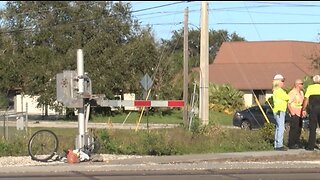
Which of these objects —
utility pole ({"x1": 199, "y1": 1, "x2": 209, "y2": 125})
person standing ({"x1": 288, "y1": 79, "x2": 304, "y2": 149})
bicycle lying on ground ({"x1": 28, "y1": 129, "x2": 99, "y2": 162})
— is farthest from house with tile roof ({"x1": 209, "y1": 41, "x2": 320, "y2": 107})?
bicycle lying on ground ({"x1": 28, "y1": 129, "x2": 99, "y2": 162})

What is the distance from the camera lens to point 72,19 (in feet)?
150

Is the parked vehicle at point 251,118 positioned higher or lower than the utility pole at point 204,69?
lower

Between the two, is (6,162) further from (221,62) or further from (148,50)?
(221,62)

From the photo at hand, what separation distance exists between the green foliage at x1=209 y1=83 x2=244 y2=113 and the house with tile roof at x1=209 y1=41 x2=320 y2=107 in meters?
5.28

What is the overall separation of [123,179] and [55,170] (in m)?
1.96

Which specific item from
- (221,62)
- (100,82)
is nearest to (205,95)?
(100,82)

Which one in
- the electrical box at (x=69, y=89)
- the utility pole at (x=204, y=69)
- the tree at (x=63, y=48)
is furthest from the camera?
the tree at (x=63, y=48)

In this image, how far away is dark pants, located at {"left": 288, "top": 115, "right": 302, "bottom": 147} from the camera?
53.1 ft

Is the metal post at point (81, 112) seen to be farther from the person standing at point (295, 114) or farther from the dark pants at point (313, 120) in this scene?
the dark pants at point (313, 120)

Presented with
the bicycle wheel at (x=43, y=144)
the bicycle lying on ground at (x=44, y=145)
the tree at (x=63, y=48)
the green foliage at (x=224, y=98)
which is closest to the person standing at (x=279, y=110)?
the bicycle lying on ground at (x=44, y=145)

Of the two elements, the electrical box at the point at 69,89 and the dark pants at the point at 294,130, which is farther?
the dark pants at the point at 294,130

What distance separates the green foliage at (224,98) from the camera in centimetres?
5144

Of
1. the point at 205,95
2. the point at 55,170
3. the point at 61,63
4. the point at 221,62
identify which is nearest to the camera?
the point at 55,170

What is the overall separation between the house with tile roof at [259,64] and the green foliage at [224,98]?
5276mm
